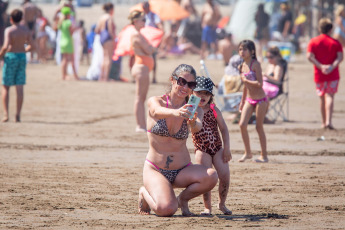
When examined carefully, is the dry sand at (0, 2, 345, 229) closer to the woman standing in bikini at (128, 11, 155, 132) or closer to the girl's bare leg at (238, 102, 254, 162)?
the girl's bare leg at (238, 102, 254, 162)

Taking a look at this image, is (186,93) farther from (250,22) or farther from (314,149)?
(250,22)

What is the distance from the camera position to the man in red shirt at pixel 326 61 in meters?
11.5

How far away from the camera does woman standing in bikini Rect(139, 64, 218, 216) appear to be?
18.9 ft

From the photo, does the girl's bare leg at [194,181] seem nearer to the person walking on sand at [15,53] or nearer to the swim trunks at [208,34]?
the person walking on sand at [15,53]

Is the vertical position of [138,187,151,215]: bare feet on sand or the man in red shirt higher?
the man in red shirt

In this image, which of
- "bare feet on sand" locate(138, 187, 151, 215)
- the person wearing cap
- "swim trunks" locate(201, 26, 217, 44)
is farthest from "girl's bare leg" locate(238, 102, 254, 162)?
"swim trunks" locate(201, 26, 217, 44)

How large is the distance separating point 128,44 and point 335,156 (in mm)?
5778

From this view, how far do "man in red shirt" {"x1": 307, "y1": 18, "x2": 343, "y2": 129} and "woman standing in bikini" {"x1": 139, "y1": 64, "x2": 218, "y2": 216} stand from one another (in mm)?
6076

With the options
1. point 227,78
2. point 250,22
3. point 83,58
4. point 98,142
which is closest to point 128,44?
point 227,78

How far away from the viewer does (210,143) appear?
611 cm

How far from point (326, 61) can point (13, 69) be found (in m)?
5.30

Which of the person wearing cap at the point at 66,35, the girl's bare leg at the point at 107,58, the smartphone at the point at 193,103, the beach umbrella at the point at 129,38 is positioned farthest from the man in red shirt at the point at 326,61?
the person wearing cap at the point at 66,35

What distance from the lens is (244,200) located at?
21.6 ft

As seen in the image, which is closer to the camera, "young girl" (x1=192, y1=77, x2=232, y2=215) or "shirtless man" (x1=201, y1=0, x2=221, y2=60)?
"young girl" (x1=192, y1=77, x2=232, y2=215)
